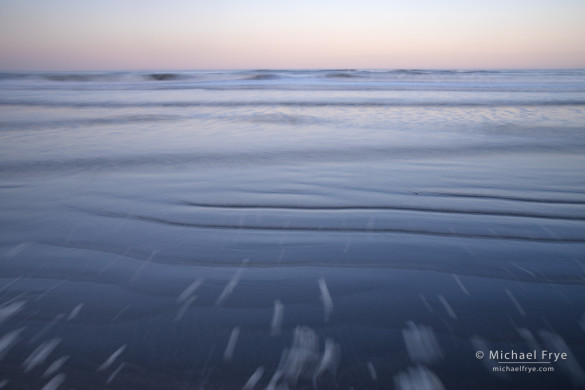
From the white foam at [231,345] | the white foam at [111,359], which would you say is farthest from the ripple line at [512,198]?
the white foam at [111,359]

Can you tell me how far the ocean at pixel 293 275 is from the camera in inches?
39.5

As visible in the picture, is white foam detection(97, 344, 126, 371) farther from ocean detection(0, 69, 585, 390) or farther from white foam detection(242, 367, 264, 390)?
white foam detection(242, 367, 264, 390)

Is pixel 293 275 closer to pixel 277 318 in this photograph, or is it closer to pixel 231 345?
pixel 277 318

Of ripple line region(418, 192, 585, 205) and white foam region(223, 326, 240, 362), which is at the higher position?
white foam region(223, 326, 240, 362)

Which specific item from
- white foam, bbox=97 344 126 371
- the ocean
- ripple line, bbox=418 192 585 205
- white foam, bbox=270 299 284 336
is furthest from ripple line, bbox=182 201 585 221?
white foam, bbox=97 344 126 371

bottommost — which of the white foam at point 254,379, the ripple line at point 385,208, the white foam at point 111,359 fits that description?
the ripple line at point 385,208

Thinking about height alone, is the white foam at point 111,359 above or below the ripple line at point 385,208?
above

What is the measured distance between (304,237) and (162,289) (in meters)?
0.69

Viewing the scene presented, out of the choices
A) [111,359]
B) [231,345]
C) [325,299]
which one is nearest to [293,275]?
[325,299]

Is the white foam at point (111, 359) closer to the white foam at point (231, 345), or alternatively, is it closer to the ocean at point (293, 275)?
the ocean at point (293, 275)

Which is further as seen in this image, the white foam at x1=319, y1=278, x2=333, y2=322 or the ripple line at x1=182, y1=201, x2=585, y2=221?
the ripple line at x1=182, y1=201, x2=585, y2=221

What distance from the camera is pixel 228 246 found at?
167 cm

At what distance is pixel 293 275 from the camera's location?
4.73ft

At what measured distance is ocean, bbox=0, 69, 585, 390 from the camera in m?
1.00
